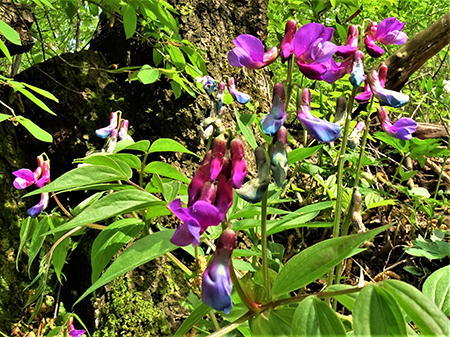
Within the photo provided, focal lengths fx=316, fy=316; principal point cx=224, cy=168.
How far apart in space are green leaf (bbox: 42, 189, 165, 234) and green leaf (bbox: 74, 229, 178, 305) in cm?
6

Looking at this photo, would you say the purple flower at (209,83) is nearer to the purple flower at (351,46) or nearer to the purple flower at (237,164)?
the purple flower at (351,46)

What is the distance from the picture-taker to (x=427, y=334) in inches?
15.4

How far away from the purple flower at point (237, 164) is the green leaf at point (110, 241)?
33cm

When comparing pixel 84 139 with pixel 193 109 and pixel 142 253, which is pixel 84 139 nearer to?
pixel 193 109

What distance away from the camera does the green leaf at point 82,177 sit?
0.56 m

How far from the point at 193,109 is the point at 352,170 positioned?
3.64 ft

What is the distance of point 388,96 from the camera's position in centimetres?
91

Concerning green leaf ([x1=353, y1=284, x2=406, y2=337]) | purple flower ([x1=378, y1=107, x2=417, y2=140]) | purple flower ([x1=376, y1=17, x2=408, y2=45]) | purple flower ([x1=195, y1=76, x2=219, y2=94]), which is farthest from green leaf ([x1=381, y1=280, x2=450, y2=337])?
purple flower ([x1=195, y1=76, x2=219, y2=94])

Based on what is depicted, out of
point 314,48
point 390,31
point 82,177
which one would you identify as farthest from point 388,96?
point 82,177

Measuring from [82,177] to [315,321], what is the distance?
18.6 inches

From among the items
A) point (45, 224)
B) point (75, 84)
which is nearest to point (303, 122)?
point (45, 224)

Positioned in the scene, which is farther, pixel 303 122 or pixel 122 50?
pixel 122 50

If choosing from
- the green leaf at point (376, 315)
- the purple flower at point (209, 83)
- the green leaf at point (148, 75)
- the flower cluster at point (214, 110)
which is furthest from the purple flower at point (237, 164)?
the purple flower at point (209, 83)

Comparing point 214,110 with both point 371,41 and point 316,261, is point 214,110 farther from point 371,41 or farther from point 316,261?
point 316,261
